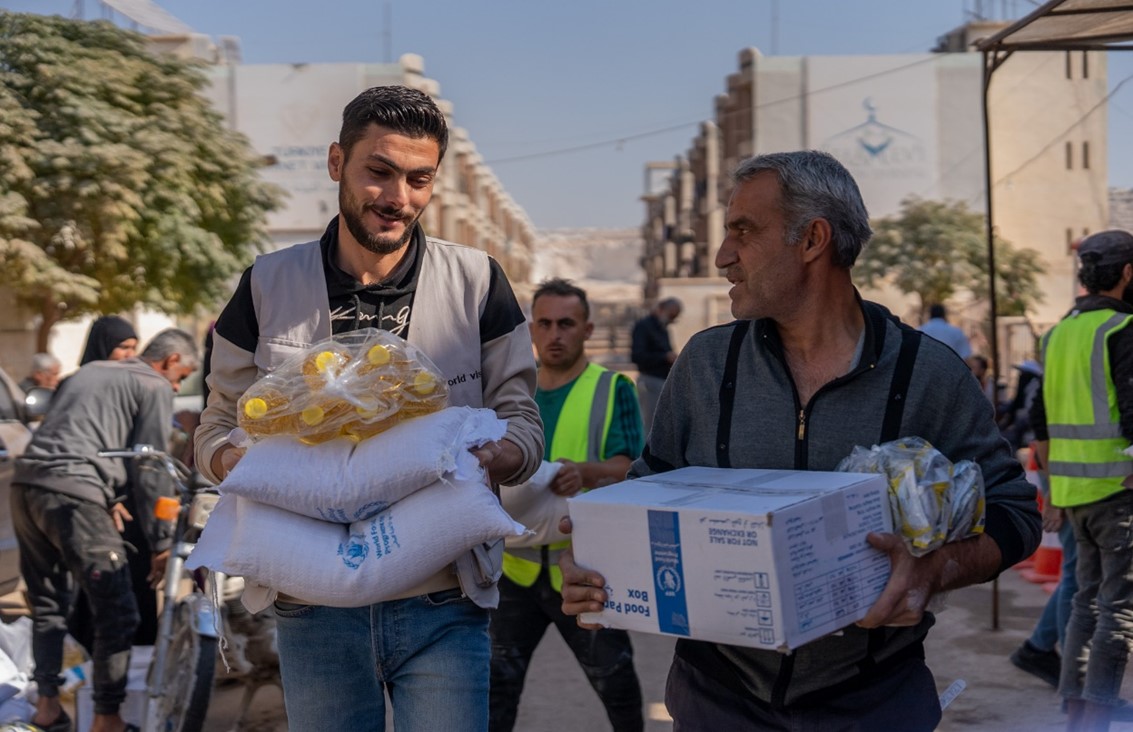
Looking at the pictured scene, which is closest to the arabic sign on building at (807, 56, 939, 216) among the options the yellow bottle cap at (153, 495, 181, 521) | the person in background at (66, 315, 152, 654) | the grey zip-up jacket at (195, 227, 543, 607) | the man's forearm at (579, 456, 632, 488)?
the person in background at (66, 315, 152, 654)

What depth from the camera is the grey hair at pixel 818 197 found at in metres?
2.63

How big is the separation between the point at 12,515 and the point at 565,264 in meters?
187

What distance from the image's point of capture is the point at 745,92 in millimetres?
61344

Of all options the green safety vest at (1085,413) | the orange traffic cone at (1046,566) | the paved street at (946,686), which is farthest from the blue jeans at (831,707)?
the orange traffic cone at (1046,566)

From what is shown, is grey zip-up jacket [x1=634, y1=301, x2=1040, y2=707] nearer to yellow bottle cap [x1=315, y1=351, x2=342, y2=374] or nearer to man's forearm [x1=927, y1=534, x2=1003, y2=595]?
man's forearm [x1=927, y1=534, x2=1003, y2=595]

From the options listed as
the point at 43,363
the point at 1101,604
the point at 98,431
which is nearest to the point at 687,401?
the point at 1101,604

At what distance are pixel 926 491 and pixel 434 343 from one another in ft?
3.79

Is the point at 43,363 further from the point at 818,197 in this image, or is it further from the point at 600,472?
the point at 818,197

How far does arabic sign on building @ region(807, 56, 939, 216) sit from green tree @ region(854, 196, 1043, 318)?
43.4 feet

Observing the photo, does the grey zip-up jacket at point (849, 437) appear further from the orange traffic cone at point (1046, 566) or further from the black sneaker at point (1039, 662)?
the orange traffic cone at point (1046, 566)

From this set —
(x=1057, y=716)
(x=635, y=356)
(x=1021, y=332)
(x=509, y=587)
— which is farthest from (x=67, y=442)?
(x=1021, y=332)

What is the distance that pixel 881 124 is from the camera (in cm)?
6156

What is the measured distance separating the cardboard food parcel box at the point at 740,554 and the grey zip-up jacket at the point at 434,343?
58cm

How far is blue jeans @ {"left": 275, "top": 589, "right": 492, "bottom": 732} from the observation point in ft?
9.30
